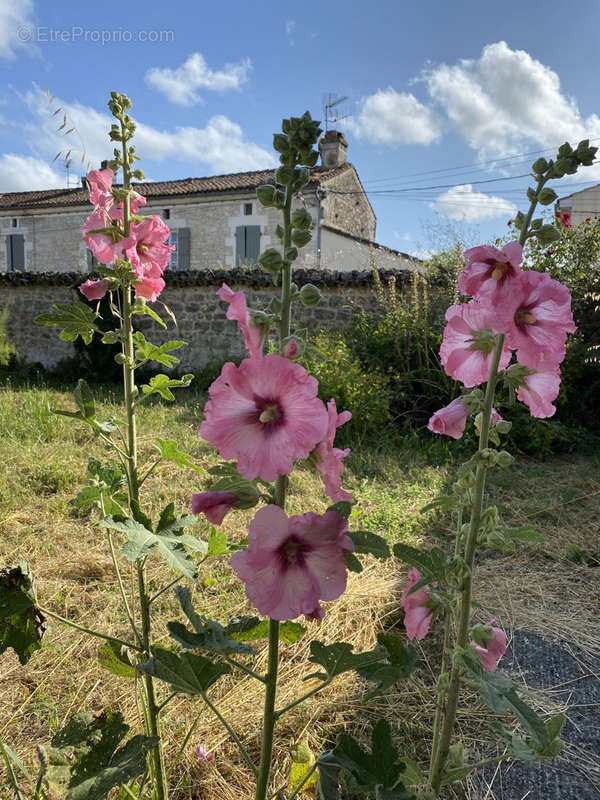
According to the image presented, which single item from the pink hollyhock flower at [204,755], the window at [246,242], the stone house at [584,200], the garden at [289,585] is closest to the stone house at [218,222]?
the window at [246,242]

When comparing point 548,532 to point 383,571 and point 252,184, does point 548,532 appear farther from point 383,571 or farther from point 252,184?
point 252,184

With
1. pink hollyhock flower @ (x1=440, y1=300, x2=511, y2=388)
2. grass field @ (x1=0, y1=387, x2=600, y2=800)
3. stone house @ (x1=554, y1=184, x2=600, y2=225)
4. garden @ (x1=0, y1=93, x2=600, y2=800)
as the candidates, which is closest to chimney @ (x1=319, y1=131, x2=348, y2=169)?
stone house @ (x1=554, y1=184, x2=600, y2=225)

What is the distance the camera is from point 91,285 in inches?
56.8

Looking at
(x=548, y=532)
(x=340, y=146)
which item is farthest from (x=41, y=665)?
(x=340, y=146)

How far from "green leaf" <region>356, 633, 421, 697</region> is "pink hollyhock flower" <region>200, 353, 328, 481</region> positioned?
398mm

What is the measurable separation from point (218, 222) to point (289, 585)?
687 inches

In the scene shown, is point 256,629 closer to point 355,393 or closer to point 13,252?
point 355,393

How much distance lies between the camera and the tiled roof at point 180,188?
16609 mm

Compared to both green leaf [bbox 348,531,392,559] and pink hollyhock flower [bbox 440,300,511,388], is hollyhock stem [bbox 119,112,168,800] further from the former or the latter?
pink hollyhock flower [bbox 440,300,511,388]

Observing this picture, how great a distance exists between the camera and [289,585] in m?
0.75

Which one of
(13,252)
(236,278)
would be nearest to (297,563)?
(236,278)

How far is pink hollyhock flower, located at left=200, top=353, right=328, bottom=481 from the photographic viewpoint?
0.71 m

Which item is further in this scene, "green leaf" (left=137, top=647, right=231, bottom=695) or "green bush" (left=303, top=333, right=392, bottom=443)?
"green bush" (left=303, top=333, right=392, bottom=443)

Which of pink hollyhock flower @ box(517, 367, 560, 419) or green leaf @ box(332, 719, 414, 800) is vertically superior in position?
pink hollyhock flower @ box(517, 367, 560, 419)
